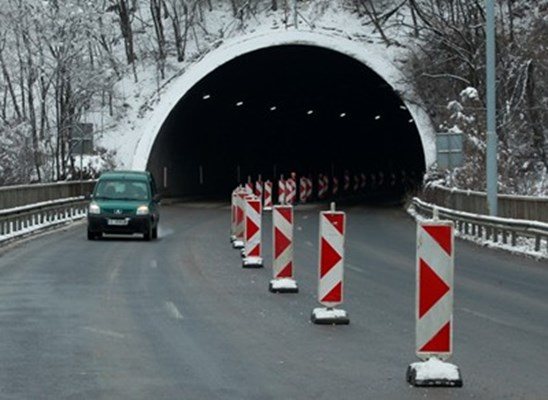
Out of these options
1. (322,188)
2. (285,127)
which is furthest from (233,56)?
(285,127)

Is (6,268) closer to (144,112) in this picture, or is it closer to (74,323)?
(74,323)

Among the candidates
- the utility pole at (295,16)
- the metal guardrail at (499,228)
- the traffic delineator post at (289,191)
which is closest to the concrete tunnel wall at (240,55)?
the utility pole at (295,16)

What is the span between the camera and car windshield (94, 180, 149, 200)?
33.4 m

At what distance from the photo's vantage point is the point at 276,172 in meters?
75.8

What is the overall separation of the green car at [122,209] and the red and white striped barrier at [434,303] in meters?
22.4

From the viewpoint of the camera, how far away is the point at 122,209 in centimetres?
3228

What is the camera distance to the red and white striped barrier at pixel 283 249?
58.7 feet

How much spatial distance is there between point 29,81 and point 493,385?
47.1 meters

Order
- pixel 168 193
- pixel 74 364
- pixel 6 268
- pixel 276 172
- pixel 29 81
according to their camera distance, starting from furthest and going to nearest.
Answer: pixel 276 172 → pixel 168 193 → pixel 29 81 → pixel 6 268 → pixel 74 364

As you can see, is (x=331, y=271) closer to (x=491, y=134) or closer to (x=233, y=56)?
(x=491, y=134)

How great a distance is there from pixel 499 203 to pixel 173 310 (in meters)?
17.5

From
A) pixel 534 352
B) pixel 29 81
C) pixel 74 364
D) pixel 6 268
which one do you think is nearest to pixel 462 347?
pixel 534 352

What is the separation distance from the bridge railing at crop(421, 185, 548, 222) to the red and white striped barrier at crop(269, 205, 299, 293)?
1081cm

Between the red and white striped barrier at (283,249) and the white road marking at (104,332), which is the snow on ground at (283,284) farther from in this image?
the white road marking at (104,332)
